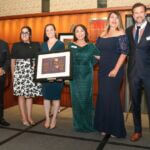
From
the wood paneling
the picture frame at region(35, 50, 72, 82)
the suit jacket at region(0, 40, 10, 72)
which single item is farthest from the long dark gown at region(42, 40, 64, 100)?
the wood paneling

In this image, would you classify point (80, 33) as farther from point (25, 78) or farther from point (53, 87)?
point (25, 78)

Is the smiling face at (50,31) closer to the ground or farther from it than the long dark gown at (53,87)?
farther from it

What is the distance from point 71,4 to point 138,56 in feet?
12.4

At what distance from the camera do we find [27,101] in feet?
13.0

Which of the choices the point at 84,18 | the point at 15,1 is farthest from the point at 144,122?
the point at 15,1

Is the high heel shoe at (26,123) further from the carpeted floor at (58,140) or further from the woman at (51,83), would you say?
the woman at (51,83)

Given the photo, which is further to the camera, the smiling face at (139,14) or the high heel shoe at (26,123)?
the high heel shoe at (26,123)

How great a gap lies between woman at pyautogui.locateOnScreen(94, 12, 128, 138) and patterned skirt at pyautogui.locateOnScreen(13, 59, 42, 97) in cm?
104

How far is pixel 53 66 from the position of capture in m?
3.63

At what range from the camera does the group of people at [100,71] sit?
3.18 meters

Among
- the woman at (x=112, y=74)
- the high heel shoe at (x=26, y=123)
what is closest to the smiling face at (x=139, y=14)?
the woman at (x=112, y=74)

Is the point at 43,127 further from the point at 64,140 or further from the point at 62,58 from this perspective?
the point at 62,58

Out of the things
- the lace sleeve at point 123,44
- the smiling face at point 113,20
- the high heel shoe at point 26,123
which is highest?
the smiling face at point 113,20

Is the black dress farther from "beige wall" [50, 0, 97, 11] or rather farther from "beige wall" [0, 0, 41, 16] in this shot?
"beige wall" [0, 0, 41, 16]
